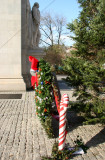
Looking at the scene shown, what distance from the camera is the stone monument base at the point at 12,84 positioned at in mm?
11656

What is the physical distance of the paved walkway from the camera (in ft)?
12.6

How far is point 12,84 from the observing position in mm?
11648

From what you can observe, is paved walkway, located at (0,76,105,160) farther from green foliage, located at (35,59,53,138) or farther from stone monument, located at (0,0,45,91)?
stone monument, located at (0,0,45,91)

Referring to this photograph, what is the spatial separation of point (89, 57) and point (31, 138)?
8.59ft

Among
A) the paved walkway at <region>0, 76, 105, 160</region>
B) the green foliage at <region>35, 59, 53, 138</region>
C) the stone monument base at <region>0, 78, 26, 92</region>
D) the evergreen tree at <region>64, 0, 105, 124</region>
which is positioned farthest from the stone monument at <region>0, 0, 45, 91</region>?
the evergreen tree at <region>64, 0, 105, 124</region>

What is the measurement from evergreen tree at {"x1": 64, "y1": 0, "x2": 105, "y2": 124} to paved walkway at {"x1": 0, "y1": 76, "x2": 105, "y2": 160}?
57 cm

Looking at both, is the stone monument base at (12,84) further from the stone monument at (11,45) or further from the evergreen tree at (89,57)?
the evergreen tree at (89,57)

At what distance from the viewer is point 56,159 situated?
12.0ft

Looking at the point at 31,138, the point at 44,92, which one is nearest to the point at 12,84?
the point at 44,92

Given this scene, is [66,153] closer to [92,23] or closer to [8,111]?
[92,23]

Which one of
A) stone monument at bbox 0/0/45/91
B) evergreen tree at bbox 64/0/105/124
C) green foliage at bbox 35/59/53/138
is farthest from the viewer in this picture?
stone monument at bbox 0/0/45/91

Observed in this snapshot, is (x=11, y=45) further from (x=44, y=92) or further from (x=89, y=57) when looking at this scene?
(x=89, y=57)

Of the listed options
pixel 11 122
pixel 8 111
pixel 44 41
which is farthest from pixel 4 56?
pixel 44 41

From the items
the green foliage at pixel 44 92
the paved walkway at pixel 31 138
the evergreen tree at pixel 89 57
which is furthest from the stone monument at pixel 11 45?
the evergreen tree at pixel 89 57
